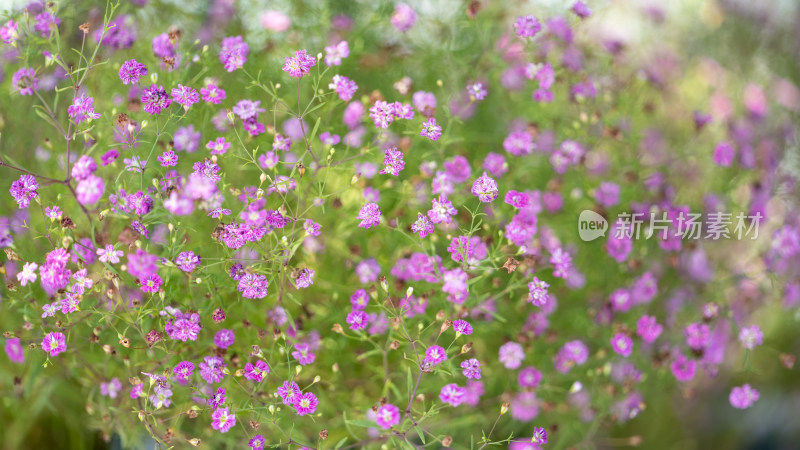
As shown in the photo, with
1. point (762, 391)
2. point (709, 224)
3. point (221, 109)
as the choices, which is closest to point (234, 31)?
point (221, 109)

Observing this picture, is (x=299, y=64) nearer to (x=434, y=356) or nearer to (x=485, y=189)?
(x=485, y=189)

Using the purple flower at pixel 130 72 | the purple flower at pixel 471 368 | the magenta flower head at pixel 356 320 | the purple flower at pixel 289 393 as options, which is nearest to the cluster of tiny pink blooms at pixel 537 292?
the purple flower at pixel 471 368

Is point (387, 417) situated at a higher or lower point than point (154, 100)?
lower

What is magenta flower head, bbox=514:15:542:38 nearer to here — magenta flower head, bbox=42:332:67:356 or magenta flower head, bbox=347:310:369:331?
magenta flower head, bbox=347:310:369:331

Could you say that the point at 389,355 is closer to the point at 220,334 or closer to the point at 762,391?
the point at 220,334

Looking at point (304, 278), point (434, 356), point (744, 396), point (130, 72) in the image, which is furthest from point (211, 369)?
point (744, 396)

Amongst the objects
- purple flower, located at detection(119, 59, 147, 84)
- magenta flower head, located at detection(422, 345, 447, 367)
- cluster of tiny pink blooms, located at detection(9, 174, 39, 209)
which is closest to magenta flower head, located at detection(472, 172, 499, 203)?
magenta flower head, located at detection(422, 345, 447, 367)
